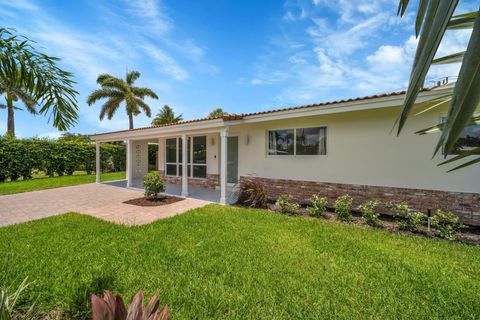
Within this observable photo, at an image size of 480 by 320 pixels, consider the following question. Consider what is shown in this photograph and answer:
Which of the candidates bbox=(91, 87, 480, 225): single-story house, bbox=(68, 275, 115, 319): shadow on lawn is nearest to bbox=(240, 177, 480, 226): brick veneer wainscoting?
bbox=(91, 87, 480, 225): single-story house

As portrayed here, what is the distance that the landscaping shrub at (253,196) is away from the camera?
8875 millimetres

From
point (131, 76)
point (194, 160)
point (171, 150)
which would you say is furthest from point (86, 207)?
point (131, 76)

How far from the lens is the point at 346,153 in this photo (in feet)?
27.0

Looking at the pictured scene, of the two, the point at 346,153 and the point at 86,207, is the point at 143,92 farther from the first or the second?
the point at 346,153

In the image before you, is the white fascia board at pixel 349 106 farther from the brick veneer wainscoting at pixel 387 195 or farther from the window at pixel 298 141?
the brick veneer wainscoting at pixel 387 195

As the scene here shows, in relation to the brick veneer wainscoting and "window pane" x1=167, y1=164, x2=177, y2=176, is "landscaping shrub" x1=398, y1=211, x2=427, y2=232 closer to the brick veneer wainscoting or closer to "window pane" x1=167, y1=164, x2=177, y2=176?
the brick veneer wainscoting

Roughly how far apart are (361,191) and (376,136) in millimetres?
1944

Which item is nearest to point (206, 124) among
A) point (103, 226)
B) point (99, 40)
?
point (99, 40)

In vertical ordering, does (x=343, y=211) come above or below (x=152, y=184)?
below

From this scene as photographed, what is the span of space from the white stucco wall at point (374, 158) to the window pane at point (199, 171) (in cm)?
440

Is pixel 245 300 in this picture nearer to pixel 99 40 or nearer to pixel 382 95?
pixel 382 95

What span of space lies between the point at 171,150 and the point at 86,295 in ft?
37.8

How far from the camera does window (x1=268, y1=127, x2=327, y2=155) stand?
8.80 meters

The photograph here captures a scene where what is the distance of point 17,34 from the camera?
3.77 metres
